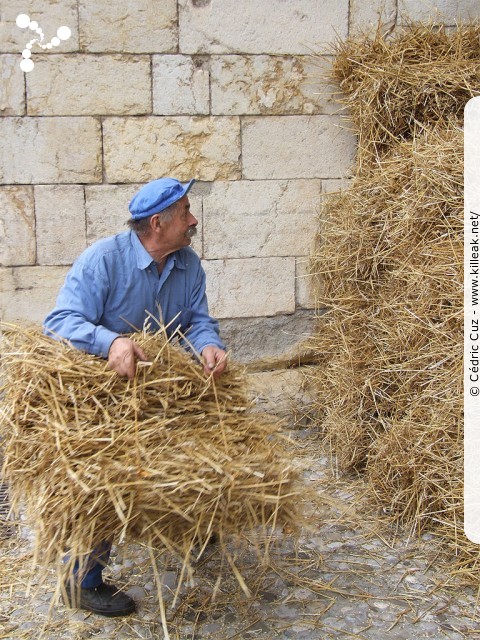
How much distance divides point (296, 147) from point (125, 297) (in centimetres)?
201

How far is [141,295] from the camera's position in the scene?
9.68 ft

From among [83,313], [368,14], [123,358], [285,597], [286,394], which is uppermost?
[368,14]

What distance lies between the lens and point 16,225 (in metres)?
4.23

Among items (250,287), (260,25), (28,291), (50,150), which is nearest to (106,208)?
(50,150)

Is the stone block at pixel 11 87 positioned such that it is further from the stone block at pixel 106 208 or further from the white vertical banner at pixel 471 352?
the white vertical banner at pixel 471 352

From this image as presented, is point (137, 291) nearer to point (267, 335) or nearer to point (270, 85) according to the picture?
point (267, 335)

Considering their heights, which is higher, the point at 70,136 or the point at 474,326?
the point at 70,136

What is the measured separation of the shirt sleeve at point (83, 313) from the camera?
8.50 ft

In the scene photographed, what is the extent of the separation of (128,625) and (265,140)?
2929 mm

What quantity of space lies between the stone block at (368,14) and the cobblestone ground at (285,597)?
303 centimetres

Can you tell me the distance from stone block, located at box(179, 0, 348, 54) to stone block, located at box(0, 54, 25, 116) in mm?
971

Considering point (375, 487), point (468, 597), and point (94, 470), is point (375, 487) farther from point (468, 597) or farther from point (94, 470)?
point (94, 470)

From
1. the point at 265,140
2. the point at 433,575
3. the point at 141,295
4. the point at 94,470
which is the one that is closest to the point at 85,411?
the point at 94,470

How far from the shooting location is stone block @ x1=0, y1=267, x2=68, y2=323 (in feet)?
14.0
